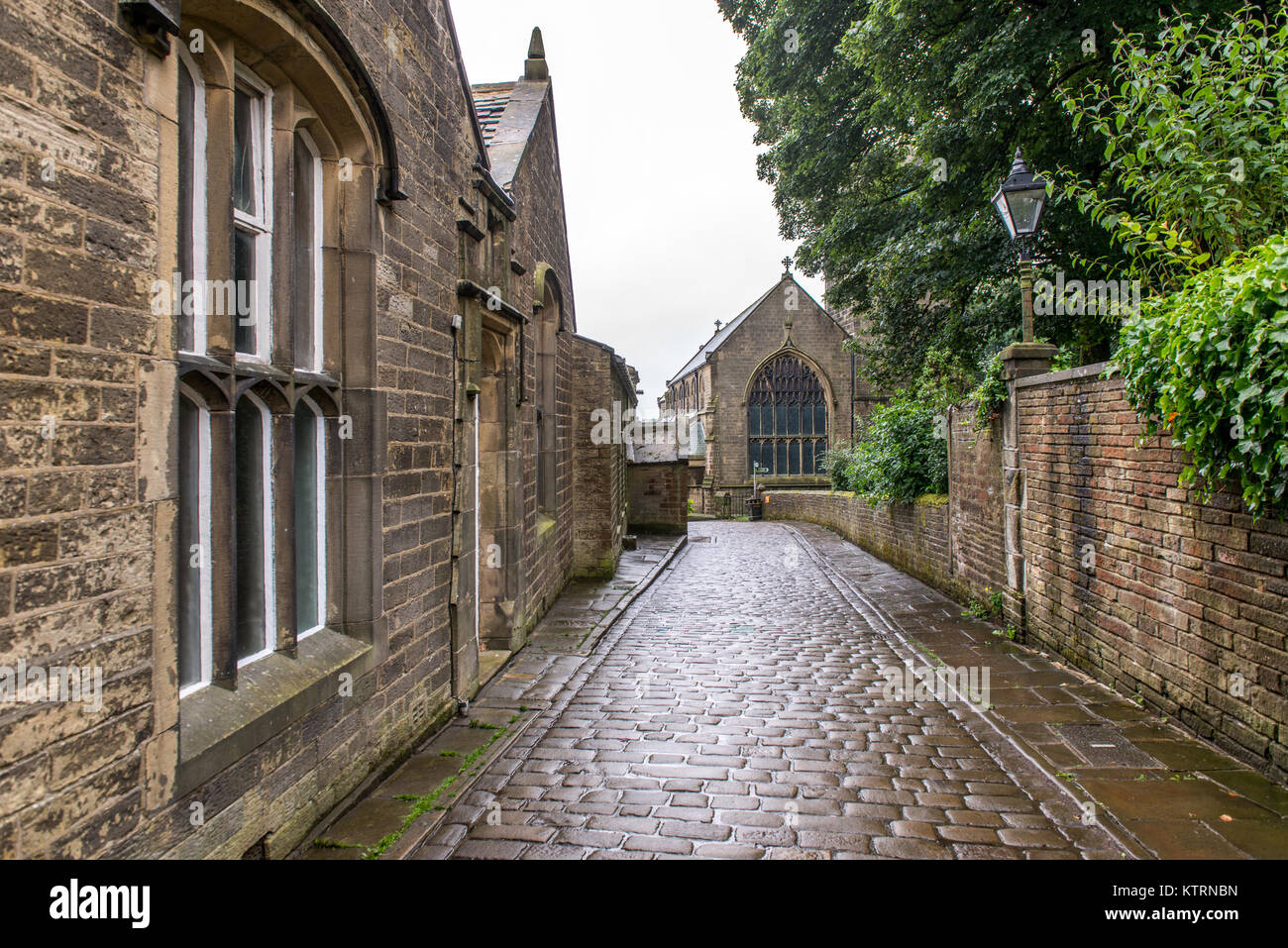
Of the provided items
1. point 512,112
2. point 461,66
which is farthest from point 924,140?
point 461,66

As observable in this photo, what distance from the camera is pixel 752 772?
15.2 ft

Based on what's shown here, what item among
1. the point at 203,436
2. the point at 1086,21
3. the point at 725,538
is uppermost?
the point at 1086,21

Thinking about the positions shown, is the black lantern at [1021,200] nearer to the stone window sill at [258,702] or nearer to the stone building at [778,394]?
the stone window sill at [258,702]

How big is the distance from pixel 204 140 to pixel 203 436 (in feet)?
4.06

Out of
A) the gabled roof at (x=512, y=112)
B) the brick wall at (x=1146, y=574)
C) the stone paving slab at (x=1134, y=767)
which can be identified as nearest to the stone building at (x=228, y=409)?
the gabled roof at (x=512, y=112)

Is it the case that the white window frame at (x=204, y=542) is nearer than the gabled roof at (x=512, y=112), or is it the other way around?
the white window frame at (x=204, y=542)

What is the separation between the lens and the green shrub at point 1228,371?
3773mm

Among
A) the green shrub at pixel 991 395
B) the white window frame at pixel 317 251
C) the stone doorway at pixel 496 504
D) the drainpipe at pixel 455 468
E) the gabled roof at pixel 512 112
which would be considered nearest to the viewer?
the white window frame at pixel 317 251

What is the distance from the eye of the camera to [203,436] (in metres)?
3.15

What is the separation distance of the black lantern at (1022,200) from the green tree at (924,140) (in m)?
0.65

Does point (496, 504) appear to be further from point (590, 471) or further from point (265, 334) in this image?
point (590, 471)

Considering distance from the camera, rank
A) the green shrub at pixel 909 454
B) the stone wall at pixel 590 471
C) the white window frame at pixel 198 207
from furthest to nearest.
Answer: the stone wall at pixel 590 471 → the green shrub at pixel 909 454 → the white window frame at pixel 198 207
